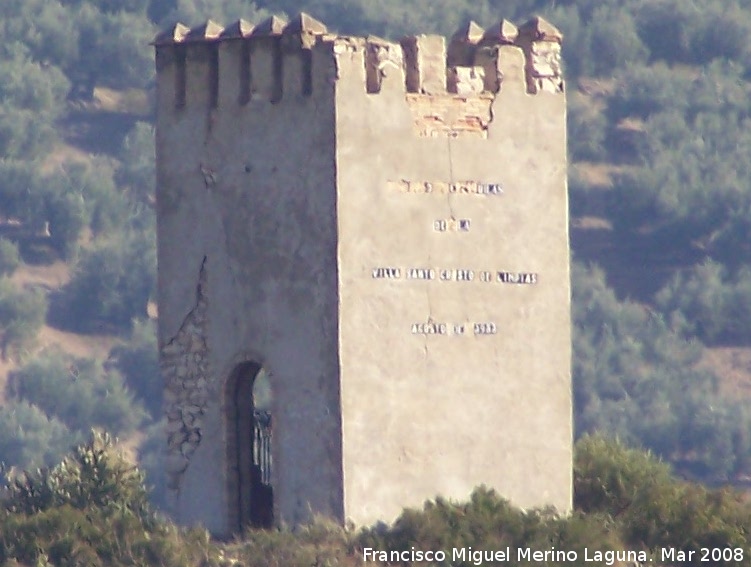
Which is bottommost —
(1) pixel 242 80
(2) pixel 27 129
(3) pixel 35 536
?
(3) pixel 35 536

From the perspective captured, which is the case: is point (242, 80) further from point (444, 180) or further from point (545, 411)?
point (545, 411)

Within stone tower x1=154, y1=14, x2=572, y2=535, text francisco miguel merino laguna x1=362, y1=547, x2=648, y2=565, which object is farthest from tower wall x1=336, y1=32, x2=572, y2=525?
text francisco miguel merino laguna x1=362, y1=547, x2=648, y2=565

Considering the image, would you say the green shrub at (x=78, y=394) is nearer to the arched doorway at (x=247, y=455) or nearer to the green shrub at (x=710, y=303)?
the green shrub at (x=710, y=303)

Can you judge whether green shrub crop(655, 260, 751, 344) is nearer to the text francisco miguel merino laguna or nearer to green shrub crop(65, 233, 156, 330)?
green shrub crop(65, 233, 156, 330)

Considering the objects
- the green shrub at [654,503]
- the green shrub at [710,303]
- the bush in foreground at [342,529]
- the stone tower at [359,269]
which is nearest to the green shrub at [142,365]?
the green shrub at [710,303]

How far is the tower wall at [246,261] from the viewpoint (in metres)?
22.8

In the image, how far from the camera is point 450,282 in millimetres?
23266

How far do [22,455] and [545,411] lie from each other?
30.8 metres

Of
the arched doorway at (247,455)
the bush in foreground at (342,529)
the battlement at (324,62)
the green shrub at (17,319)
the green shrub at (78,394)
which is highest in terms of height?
the battlement at (324,62)

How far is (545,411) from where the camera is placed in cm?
2378

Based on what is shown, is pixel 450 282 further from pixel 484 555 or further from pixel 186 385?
pixel 186 385

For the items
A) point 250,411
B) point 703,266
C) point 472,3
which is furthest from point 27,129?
point 250,411

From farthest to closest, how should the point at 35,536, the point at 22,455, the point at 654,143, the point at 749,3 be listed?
the point at 749,3
the point at 654,143
the point at 22,455
the point at 35,536

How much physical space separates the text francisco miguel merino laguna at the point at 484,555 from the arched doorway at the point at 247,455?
6.16 ft
